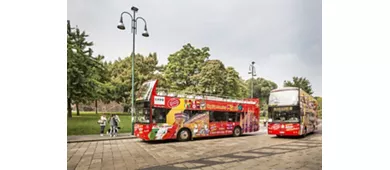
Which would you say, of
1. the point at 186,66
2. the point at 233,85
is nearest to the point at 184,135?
the point at 233,85

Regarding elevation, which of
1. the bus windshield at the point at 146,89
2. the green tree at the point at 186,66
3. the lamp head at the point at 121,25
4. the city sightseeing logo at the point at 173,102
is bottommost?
the city sightseeing logo at the point at 173,102

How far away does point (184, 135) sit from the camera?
375cm

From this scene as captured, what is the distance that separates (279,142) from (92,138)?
265cm

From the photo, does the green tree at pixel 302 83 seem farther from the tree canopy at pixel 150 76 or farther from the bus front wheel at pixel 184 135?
the bus front wheel at pixel 184 135

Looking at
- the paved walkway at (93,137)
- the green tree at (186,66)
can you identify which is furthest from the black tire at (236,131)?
the paved walkway at (93,137)

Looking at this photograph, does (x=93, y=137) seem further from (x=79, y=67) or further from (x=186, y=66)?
(x=186, y=66)

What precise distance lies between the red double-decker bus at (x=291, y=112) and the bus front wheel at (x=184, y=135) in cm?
132

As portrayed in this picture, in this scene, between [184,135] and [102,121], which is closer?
[102,121]

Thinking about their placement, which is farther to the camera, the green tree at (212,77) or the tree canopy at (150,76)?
the green tree at (212,77)

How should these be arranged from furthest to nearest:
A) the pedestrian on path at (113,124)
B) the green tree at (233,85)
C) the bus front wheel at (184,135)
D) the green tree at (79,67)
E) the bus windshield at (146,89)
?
the bus front wheel at (184,135) → the green tree at (233,85) → the bus windshield at (146,89) → the pedestrian on path at (113,124) → the green tree at (79,67)

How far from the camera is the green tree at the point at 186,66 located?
2961 millimetres

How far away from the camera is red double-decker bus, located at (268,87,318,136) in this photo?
11.4ft

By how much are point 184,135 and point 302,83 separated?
6.49 feet
